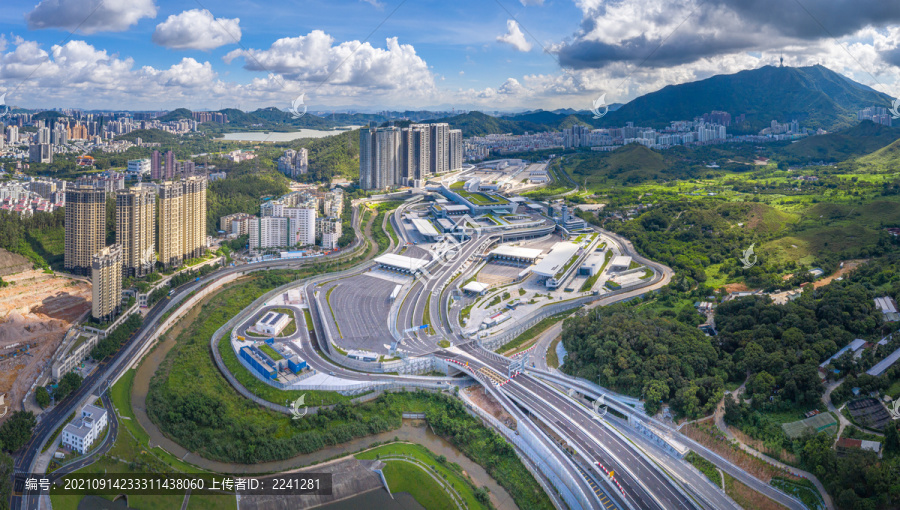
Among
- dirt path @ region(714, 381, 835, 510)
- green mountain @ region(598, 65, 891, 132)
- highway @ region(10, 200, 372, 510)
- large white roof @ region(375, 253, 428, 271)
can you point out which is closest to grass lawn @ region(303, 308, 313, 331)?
highway @ region(10, 200, 372, 510)

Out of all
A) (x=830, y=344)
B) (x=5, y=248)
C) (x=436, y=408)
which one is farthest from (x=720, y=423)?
(x=5, y=248)

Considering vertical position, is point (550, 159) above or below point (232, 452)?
above

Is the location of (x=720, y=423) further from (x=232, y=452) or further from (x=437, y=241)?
(x=437, y=241)

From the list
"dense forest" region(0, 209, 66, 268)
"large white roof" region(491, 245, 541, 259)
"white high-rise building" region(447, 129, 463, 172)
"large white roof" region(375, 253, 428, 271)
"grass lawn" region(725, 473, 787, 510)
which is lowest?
"grass lawn" region(725, 473, 787, 510)

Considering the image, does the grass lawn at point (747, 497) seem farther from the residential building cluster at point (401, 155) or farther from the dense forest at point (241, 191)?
the residential building cluster at point (401, 155)

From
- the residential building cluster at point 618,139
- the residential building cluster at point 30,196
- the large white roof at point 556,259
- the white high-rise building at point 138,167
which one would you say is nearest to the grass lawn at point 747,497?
the large white roof at point 556,259

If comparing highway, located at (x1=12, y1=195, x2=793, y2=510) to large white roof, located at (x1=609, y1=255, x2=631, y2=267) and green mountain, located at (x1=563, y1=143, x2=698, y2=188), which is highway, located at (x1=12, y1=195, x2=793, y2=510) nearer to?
large white roof, located at (x1=609, y1=255, x2=631, y2=267)
